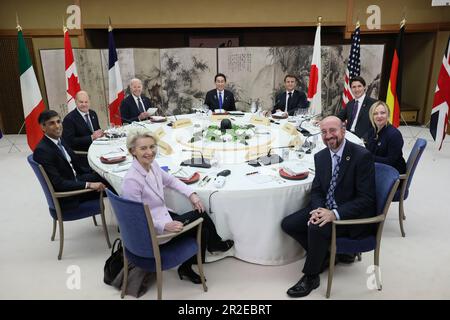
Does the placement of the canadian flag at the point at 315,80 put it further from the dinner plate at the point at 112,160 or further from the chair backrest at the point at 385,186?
the dinner plate at the point at 112,160

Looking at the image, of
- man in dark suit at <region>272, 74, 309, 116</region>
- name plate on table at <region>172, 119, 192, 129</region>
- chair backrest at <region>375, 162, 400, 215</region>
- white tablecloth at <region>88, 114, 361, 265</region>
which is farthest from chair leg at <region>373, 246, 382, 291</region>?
man in dark suit at <region>272, 74, 309, 116</region>

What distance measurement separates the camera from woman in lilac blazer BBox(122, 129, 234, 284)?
2785 mm

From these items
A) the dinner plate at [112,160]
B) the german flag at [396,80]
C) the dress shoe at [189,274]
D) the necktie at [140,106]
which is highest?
the german flag at [396,80]

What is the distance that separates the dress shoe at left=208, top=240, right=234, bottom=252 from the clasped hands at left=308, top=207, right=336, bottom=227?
2.85 ft

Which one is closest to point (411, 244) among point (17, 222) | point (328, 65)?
point (17, 222)

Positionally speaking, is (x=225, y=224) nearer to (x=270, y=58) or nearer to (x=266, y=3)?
(x=270, y=58)

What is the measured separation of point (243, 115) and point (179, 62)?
8.51ft

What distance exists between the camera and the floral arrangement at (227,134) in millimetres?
4547

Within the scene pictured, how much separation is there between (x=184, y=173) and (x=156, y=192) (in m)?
0.55

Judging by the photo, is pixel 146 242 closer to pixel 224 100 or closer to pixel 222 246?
pixel 222 246

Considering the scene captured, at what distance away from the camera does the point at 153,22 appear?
305 inches

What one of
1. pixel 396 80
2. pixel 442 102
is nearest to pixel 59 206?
pixel 396 80

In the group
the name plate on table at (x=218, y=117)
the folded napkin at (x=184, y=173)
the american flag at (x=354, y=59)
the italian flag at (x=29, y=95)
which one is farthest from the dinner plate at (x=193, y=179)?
the italian flag at (x=29, y=95)

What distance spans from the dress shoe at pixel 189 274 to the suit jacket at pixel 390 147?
223 cm
